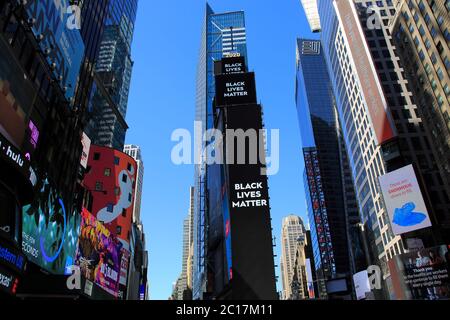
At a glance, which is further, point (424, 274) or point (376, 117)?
point (376, 117)

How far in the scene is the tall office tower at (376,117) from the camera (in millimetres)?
85688

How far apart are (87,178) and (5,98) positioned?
47.9 meters

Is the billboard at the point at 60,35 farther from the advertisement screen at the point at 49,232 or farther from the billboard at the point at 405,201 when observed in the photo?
the billboard at the point at 405,201

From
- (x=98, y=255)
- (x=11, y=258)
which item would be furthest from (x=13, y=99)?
(x=98, y=255)

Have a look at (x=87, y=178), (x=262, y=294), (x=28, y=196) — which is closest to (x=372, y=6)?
(x=87, y=178)

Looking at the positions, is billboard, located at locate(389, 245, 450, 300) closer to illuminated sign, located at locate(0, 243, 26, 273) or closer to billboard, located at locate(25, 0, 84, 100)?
billboard, located at locate(25, 0, 84, 100)

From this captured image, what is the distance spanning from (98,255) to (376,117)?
70.2 metres

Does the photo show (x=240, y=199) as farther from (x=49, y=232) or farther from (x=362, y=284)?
(x=362, y=284)

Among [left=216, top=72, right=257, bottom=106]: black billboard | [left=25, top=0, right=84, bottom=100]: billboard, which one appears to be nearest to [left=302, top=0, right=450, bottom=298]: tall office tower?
[left=216, top=72, right=257, bottom=106]: black billboard

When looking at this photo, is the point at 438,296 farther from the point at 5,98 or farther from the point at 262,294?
the point at 5,98

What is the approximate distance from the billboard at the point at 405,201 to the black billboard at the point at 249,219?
37178 mm

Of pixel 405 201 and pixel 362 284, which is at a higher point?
pixel 405 201

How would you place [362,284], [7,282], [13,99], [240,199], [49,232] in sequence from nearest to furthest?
[7,282], [13,99], [49,232], [240,199], [362,284]

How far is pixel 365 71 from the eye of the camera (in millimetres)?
96812
